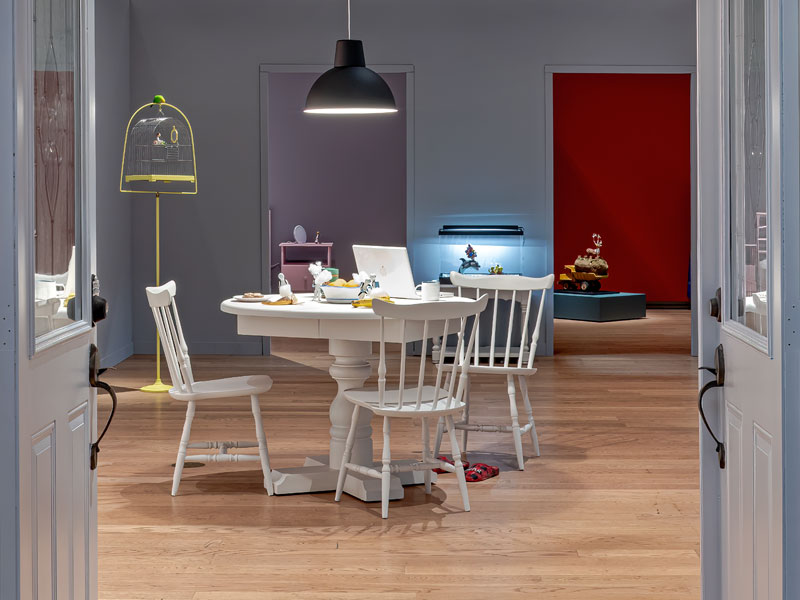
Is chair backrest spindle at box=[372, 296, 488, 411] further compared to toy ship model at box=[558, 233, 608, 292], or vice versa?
toy ship model at box=[558, 233, 608, 292]


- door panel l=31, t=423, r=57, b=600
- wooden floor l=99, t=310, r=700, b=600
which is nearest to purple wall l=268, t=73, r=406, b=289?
wooden floor l=99, t=310, r=700, b=600

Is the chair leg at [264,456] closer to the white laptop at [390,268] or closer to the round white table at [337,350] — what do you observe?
the round white table at [337,350]

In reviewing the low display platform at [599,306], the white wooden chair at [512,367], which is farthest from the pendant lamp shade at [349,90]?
the low display platform at [599,306]

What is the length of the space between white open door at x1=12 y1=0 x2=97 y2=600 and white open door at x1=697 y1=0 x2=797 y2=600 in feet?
4.68

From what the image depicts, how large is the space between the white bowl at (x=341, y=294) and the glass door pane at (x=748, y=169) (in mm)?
2147

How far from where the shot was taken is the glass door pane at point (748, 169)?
203 cm

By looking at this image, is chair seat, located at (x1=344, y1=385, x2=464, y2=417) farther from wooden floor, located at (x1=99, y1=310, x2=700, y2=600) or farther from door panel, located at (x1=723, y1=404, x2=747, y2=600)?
door panel, located at (x1=723, y1=404, x2=747, y2=600)

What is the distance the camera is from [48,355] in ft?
6.61

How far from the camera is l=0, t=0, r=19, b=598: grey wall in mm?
1750

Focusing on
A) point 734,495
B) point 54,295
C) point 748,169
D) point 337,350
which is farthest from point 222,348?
point 748,169

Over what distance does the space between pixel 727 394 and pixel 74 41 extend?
179 centimetres

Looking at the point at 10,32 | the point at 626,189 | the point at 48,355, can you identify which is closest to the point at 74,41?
the point at 10,32

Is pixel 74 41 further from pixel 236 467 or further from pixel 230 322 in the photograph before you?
pixel 230 322

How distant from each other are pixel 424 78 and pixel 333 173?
13.5 ft
